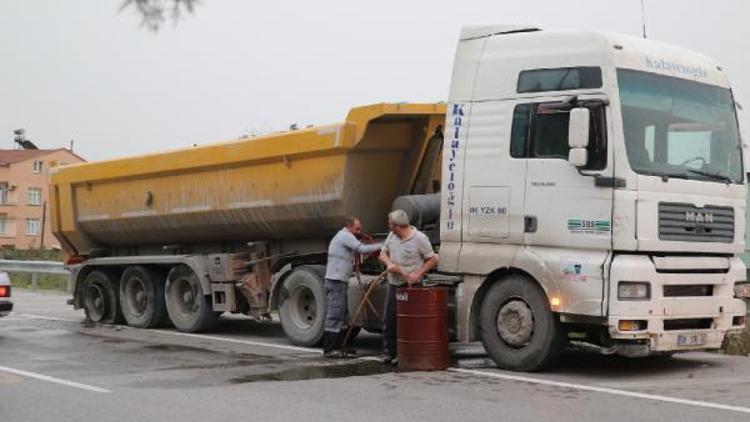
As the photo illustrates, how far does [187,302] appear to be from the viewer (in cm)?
1406

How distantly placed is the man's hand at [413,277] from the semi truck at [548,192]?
28 cm

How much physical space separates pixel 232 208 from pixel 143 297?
9.11ft

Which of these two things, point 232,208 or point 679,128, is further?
point 232,208

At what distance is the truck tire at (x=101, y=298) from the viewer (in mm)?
15164

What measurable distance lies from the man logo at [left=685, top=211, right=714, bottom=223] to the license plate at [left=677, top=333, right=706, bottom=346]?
43.0 inches

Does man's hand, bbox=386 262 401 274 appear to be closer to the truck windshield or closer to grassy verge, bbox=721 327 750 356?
the truck windshield

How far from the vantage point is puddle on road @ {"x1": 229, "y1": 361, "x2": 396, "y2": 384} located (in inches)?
360

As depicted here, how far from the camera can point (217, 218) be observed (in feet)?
43.4

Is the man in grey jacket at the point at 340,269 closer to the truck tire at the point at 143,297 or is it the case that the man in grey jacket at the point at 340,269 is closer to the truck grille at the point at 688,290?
the truck grille at the point at 688,290

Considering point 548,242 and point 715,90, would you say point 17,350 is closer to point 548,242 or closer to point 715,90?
point 548,242

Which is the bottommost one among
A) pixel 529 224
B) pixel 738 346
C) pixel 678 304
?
pixel 738 346

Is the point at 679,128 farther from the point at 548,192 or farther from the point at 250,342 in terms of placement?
the point at 250,342

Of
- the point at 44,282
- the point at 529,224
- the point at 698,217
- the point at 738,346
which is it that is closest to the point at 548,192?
the point at 529,224

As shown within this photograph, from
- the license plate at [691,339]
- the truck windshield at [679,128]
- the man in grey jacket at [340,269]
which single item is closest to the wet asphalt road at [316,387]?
the license plate at [691,339]
